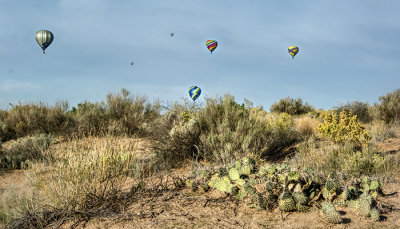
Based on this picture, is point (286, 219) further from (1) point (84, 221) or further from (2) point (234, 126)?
(2) point (234, 126)

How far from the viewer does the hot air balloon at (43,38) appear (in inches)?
1014

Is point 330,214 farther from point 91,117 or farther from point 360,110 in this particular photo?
point 360,110

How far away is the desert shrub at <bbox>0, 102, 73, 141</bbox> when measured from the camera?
53.2 feet

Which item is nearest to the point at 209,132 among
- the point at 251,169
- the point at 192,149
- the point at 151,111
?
the point at 192,149

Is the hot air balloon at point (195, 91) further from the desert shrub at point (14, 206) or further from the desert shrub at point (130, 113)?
the desert shrub at point (14, 206)

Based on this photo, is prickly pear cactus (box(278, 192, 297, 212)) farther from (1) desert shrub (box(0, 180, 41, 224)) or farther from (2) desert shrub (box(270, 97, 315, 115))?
(2) desert shrub (box(270, 97, 315, 115))

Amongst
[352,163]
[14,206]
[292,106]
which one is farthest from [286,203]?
[292,106]

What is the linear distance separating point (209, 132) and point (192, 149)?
2.35ft

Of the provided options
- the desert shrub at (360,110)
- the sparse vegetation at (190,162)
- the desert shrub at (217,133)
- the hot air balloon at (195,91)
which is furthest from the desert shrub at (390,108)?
the hot air balloon at (195,91)

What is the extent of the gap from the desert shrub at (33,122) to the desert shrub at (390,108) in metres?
18.3

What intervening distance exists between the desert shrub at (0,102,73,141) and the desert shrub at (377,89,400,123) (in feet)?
59.9

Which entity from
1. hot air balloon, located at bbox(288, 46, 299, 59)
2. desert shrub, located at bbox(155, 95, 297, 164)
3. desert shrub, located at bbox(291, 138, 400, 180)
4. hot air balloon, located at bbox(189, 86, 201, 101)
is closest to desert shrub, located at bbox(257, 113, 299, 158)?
desert shrub, located at bbox(155, 95, 297, 164)

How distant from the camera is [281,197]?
405cm

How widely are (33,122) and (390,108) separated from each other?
20.2 meters
